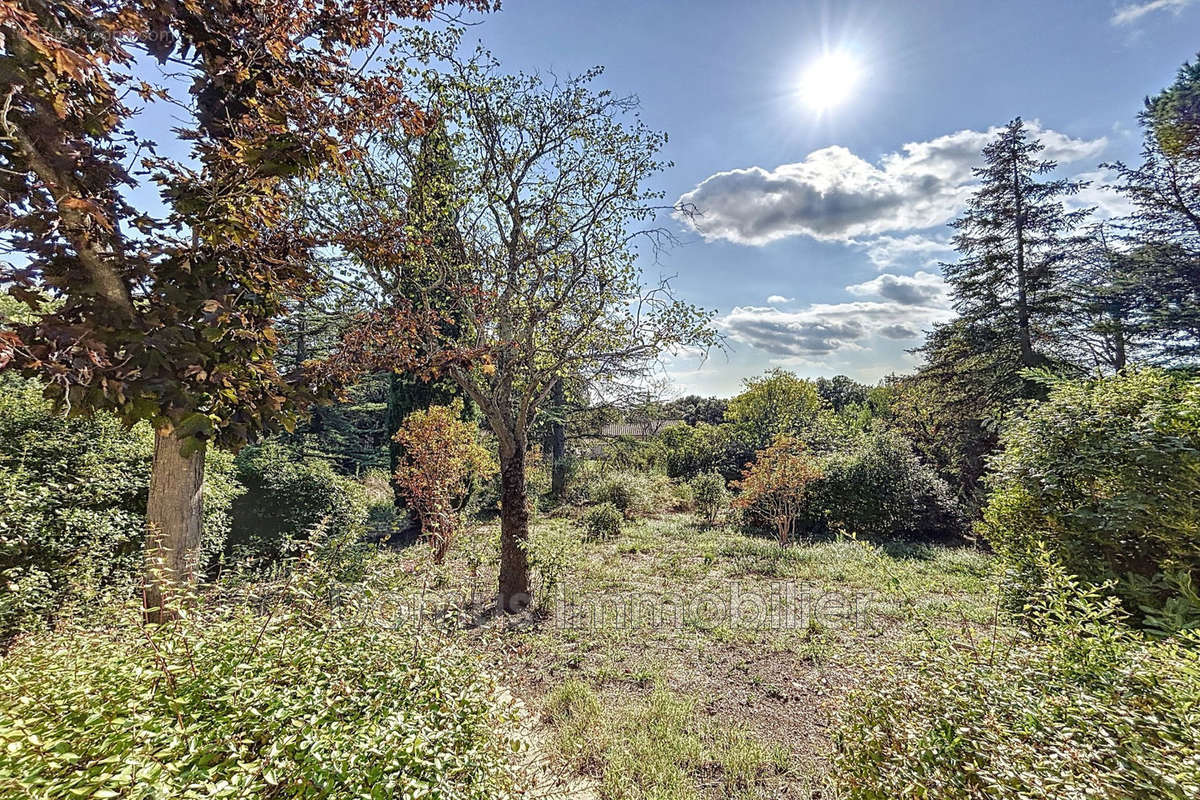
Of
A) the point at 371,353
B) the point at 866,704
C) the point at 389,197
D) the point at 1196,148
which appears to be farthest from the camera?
the point at 1196,148

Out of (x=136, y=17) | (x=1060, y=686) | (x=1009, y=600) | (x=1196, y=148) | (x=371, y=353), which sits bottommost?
(x=1009, y=600)

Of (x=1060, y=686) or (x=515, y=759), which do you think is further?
(x=515, y=759)

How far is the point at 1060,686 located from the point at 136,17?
5.00 metres

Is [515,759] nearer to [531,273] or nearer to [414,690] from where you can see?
[414,690]

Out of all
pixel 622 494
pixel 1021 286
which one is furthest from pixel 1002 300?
pixel 622 494

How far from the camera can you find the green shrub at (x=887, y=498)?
36.6 ft

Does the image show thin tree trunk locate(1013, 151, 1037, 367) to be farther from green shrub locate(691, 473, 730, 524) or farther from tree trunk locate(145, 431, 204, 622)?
tree trunk locate(145, 431, 204, 622)

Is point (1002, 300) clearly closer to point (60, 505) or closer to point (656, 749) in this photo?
point (656, 749)

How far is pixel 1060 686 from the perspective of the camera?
1.92m

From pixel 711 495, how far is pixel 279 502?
390 inches

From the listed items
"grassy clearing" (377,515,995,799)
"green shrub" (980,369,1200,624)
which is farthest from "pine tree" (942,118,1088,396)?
"green shrub" (980,369,1200,624)

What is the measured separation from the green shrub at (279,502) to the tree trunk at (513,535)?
2722 millimetres

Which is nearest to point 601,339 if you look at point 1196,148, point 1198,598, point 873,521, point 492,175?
point 492,175

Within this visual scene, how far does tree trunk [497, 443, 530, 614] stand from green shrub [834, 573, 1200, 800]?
4188 millimetres
